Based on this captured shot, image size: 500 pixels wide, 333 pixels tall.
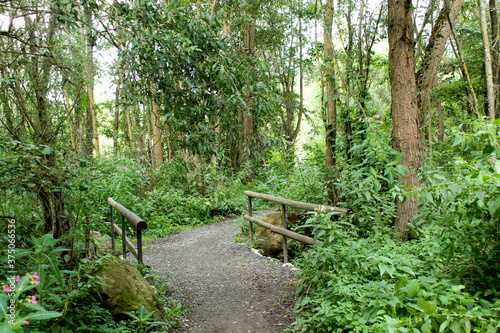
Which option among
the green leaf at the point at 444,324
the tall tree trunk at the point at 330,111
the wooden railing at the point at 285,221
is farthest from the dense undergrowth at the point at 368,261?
the tall tree trunk at the point at 330,111

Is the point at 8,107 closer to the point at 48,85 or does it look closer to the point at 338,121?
the point at 48,85

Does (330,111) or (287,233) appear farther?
(330,111)

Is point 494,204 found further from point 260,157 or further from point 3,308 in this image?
point 260,157

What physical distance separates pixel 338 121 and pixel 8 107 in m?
4.38

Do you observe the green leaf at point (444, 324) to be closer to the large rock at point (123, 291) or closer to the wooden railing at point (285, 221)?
the wooden railing at point (285, 221)

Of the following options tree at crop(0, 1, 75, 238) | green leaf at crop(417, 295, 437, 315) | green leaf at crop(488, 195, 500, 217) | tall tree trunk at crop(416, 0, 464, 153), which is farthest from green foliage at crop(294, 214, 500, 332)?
tree at crop(0, 1, 75, 238)

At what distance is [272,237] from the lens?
6.32 meters

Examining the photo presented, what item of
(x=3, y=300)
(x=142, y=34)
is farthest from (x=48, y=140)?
(x=3, y=300)

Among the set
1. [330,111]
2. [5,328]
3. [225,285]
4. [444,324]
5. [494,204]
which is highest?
[330,111]

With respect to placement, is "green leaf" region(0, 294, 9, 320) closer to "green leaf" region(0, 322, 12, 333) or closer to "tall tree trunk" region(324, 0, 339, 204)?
"green leaf" region(0, 322, 12, 333)

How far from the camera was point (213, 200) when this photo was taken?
9773 millimetres

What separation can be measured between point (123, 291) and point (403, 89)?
4058 millimetres

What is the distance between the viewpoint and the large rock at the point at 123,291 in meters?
3.12

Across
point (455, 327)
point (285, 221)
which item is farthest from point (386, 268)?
point (285, 221)
